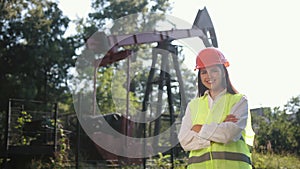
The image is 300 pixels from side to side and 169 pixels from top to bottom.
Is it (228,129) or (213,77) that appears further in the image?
(213,77)

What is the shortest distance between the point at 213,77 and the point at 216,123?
0.62 ft

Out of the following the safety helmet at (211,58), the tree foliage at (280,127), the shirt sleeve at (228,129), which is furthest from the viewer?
the tree foliage at (280,127)

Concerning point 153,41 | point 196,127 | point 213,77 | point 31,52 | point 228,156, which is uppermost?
point 31,52

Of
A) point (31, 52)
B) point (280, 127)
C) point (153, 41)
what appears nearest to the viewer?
point (280, 127)

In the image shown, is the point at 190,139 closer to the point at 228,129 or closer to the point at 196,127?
the point at 196,127

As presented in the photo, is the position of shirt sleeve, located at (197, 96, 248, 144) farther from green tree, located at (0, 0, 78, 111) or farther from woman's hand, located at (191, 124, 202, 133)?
green tree, located at (0, 0, 78, 111)

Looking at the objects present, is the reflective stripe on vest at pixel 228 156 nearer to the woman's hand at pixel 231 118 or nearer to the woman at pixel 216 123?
the woman at pixel 216 123

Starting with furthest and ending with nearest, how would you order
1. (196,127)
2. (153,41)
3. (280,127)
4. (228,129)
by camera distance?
1. (153,41)
2. (280,127)
3. (196,127)
4. (228,129)

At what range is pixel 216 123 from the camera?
5.25 feet

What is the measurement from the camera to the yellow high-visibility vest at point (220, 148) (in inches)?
61.4

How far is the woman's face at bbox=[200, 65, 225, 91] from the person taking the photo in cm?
167

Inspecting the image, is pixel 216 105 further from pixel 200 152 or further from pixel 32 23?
pixel 32 23

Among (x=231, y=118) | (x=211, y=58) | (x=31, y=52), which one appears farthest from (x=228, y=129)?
A: (x=31, y=52)

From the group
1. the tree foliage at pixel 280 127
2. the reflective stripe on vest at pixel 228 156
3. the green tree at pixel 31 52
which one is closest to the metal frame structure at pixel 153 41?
the tree foliage at pixel 280 127
